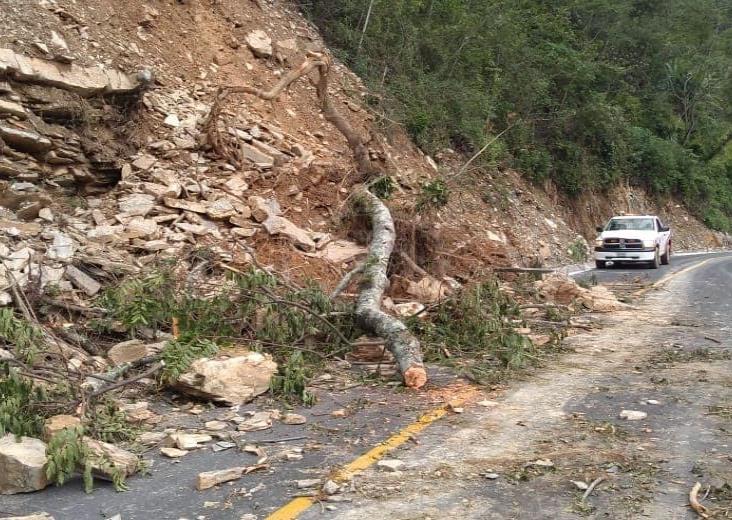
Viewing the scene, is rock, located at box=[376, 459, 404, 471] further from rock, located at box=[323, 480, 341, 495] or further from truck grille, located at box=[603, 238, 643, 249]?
truck grille, located at box=[603, 238, 643, 249]

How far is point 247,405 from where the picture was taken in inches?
240

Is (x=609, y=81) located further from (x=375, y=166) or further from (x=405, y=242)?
(x=405, y=242)

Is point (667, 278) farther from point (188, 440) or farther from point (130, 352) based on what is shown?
point (188, 440)

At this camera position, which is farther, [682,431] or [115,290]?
[115,290]

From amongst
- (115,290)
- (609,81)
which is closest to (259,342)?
(115,290)

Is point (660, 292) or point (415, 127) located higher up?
point (415, 127)

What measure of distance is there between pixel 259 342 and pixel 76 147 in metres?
5.94

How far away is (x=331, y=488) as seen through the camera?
4.27 m

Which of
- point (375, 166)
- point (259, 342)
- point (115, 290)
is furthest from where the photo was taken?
point (375, 166)

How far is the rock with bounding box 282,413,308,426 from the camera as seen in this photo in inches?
223

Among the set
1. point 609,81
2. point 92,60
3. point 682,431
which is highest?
point 609,81

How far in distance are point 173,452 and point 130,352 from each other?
224cm

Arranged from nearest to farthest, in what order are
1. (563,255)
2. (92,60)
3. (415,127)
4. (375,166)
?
(92,60), (375,166), (415,127), (563,255)

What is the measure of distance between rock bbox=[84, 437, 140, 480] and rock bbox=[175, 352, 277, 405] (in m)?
1.25
